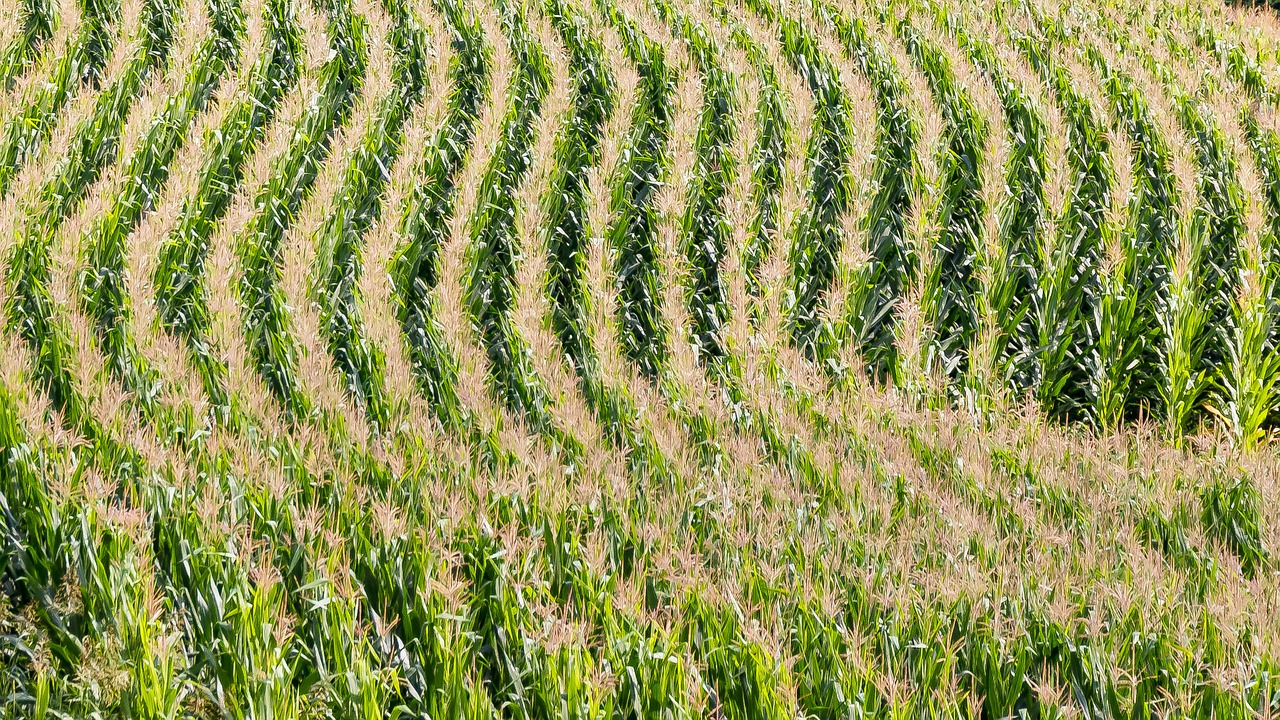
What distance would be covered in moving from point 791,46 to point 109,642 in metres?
6.25

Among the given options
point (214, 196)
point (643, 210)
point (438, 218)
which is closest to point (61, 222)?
point (214, 196)

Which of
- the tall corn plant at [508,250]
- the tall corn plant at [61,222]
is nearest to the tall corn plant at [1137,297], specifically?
the tall corn plant at [508,250]

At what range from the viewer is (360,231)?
528 cm

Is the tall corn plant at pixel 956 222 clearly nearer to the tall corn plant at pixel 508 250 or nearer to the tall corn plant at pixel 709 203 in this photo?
the tall corn plant at pixel 709 203

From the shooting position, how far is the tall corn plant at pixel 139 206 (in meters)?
3.80

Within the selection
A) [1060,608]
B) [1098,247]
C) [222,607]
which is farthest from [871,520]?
[1098,247]

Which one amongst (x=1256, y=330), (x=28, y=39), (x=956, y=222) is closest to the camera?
(x=1256, y=330)

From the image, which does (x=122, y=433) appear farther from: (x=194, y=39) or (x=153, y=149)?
(x=194, y=39)

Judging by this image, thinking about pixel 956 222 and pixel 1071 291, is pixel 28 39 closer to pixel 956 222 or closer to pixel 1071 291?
pixel 956 222

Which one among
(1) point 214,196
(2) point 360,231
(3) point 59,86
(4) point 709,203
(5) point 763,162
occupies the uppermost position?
(3) point 59,86

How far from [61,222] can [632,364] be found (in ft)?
8.82

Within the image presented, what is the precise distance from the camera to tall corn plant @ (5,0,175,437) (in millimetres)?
3764

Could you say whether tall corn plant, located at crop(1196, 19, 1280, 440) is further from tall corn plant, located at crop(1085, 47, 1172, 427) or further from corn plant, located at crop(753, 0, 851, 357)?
corn plant, located at crop(753, 0, 851, 357)

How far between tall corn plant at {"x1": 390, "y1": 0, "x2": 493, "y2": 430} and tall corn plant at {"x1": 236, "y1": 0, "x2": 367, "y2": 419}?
0.44 m
